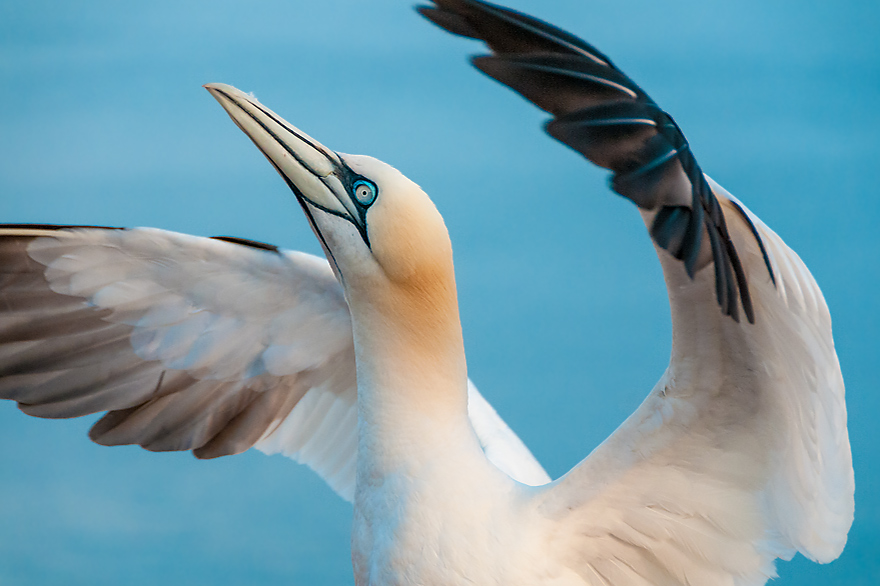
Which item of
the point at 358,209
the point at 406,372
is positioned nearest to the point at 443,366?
the point at 406,372

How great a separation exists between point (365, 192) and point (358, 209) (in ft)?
0.14

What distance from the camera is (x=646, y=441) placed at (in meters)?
2.11

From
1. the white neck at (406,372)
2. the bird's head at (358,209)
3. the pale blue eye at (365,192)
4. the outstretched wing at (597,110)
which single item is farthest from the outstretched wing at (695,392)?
the pale blue eye at (365,192)

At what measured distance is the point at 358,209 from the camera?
216cm

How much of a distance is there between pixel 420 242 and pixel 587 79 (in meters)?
0.76

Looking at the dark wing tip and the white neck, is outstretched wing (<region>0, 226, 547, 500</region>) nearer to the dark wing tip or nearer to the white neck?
the dark wing tip

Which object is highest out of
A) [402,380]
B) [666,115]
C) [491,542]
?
[666,115]

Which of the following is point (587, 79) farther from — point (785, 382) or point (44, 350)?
point (44, 350)

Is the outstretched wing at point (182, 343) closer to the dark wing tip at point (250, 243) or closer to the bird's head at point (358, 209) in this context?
the dark wing tip at point (250, 243)

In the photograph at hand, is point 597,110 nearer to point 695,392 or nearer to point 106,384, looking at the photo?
point 695,392

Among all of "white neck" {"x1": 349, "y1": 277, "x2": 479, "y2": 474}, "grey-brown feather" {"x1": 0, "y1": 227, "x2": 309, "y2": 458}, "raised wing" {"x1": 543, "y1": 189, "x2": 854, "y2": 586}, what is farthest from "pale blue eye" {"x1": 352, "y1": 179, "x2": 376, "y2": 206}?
"grey-brown feather" {"x1": 0, "y1": 227, "x2": 309, "y2": 458}

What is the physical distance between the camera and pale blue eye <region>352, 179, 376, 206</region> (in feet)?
7.06

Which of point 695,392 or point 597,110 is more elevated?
point 597,110

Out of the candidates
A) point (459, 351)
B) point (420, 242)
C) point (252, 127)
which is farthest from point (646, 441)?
point (252, 127)
